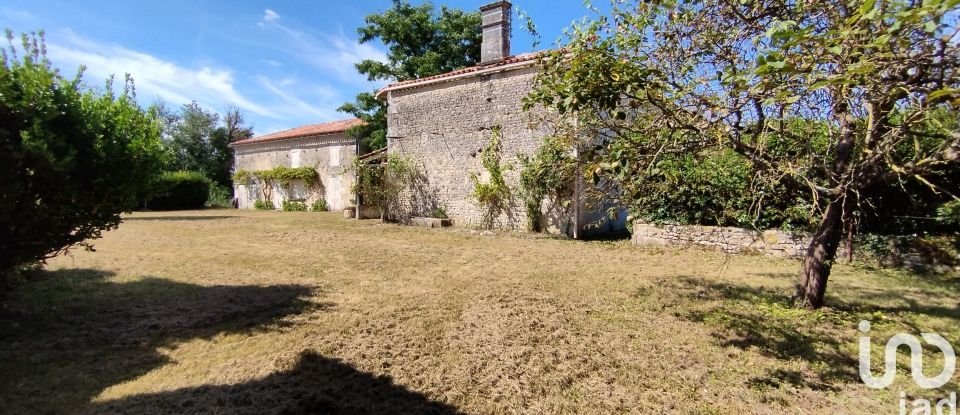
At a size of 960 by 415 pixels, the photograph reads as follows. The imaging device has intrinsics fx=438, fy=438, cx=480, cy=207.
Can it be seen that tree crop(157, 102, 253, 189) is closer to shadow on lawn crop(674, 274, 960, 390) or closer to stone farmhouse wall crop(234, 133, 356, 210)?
stone farmhouse wall crop(234, 133, 356, 210)

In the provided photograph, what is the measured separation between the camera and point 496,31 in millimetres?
14195

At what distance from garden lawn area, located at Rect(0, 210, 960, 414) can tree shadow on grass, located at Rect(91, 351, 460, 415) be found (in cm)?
2

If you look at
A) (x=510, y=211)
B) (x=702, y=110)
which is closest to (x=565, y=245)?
(x=510, y=211)

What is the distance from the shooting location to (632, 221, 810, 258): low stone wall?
29.9ft

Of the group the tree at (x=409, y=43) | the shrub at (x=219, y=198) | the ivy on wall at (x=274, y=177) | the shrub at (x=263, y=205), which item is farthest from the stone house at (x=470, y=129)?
the shrub at (x=219, y=198)

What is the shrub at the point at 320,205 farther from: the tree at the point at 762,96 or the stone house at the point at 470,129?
the tree at the point at 762,96

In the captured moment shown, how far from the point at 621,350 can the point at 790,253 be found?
279 inches

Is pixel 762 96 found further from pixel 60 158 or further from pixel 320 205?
pixel 320 205

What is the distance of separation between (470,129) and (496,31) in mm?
3292

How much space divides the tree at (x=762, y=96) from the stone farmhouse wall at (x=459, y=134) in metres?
7.08

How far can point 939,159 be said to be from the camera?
11.2 ft

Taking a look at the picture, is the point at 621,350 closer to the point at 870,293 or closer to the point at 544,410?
the point at 544,410

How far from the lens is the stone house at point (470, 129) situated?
12.9 metres

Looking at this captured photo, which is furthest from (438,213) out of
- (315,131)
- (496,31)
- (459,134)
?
(315,131)
